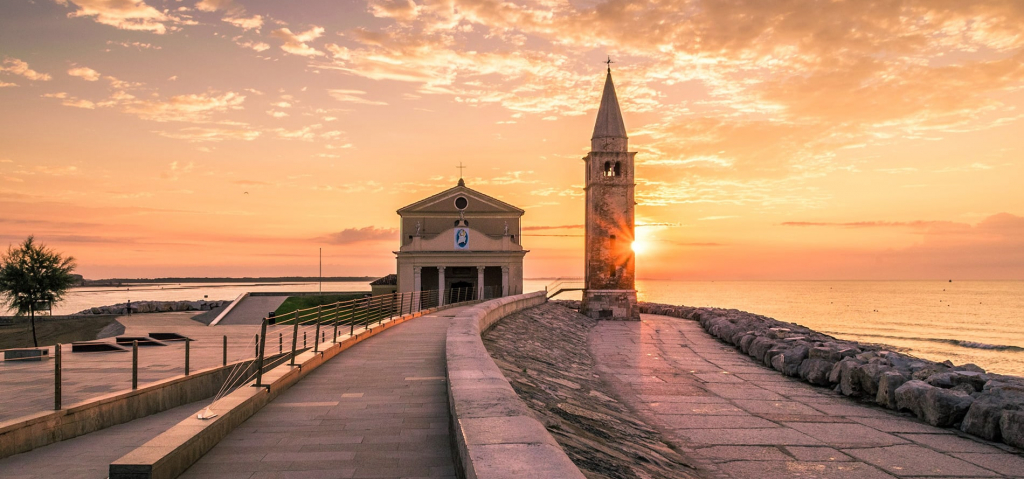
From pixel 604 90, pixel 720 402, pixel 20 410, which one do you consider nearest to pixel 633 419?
pixel 720 402

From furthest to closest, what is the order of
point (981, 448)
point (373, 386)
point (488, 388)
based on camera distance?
point (981, 448) < point (373, 386) < point (488, 388)

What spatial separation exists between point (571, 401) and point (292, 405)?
471 centimetres

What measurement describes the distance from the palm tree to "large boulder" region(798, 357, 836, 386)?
1498 inches

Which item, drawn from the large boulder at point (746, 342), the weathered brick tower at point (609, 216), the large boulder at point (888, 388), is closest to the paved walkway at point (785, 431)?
the large boulder at point (888, 388)

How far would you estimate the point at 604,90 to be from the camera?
39.1m

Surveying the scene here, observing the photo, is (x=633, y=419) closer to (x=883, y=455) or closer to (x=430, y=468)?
(x=883, y=455)

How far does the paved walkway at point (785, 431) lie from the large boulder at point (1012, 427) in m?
0.15

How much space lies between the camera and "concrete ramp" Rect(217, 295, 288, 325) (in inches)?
1467

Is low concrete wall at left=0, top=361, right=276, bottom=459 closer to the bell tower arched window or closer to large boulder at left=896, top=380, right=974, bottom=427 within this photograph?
large boulder at left=896, top=380, right=974, bottom=427

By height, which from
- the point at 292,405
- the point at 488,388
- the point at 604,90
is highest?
the point at 604,90

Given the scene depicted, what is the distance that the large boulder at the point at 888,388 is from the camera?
1352 centimetres

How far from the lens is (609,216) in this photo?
124 feet

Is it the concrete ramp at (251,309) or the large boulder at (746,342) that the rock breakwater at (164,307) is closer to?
the concrete ramp at (251,309)

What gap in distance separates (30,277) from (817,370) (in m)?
39.4
